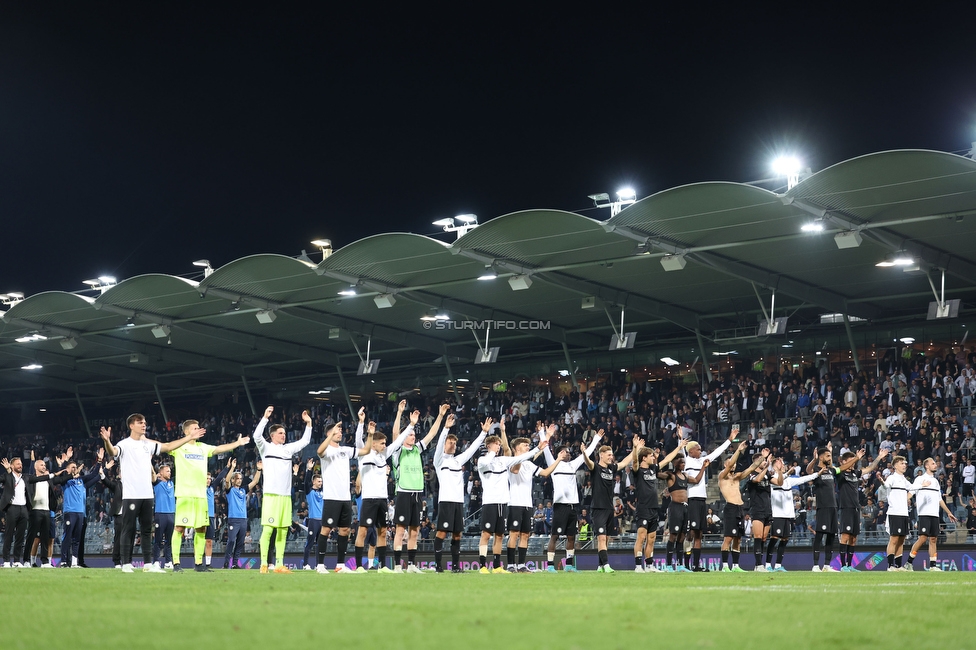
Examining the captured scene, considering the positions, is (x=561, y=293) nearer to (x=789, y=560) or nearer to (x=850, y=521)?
(x=789, y=560)

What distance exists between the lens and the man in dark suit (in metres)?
20.1

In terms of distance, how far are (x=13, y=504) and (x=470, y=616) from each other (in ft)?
52.2

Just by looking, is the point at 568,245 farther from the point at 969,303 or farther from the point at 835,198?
the point at 969,303

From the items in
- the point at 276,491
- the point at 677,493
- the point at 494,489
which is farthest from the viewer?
the point at 677,493

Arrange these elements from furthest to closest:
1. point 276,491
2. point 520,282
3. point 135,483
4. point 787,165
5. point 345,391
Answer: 1. point 345,391
2. point 520,282
3. point 787,165
4. point 276,491
5. point 135,483

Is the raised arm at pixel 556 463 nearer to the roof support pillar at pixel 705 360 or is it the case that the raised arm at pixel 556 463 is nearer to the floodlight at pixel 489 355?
the floodlight at pixel 489 355

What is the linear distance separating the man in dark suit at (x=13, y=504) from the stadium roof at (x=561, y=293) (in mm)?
9159

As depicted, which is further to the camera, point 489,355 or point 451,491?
point 489,355

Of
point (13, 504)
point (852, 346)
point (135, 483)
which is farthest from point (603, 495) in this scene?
point (852, 346)

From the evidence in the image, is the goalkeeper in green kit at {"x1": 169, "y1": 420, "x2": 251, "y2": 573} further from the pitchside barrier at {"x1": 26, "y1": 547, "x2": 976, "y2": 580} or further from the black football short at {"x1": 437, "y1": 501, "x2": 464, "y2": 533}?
the pitchside barrier at {"x1": 26, "y1": 547, "x2": 976, "y2": 580}

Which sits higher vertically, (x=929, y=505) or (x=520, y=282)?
(x=520, y=282)

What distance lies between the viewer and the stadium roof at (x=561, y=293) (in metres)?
22.8

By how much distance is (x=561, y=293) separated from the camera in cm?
3097

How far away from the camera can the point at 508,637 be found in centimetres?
609
